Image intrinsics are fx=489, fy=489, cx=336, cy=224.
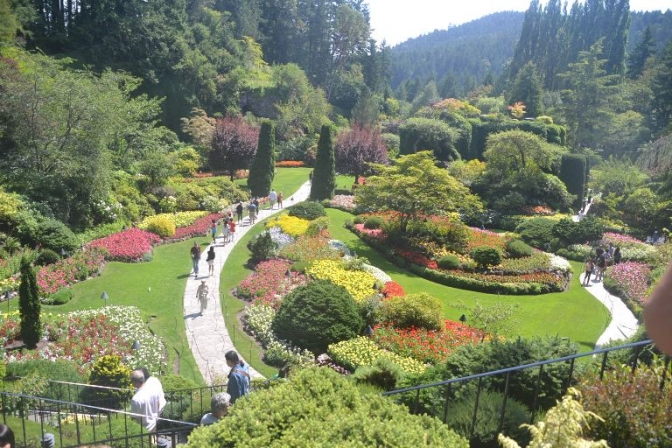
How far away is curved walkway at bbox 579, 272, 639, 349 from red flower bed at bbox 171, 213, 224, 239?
682 inches

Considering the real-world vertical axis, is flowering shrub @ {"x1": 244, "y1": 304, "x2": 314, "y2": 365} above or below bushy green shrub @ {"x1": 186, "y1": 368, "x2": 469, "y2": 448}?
below

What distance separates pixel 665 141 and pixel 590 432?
47.1 feet

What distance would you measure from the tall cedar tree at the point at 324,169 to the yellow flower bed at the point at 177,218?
316 inches

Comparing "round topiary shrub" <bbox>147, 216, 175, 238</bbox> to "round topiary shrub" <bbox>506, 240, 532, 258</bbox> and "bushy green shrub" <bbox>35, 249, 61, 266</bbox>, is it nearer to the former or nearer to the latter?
"bushy green shrub" <bbox>35, 249, 61, 266</bbox>

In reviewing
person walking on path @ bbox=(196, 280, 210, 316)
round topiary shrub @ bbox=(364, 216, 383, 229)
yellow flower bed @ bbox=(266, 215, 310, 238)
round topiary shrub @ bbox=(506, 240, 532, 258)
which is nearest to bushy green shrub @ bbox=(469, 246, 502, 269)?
round topiary shrub @ bbox=(506, 240, 532, 258)

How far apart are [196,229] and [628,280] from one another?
19.0 meters

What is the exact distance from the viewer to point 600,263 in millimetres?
20391

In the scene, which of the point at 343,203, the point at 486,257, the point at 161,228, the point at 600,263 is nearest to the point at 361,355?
the point at 486,257

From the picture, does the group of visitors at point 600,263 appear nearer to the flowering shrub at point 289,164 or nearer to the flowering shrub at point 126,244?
the flowering shrub at point 126,244

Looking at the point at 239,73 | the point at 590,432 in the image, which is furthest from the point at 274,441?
the point at 239,73

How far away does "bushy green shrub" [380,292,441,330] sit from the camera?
1417cm

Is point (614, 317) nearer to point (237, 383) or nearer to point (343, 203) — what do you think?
point (237, 383)

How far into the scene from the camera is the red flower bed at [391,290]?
1681cm

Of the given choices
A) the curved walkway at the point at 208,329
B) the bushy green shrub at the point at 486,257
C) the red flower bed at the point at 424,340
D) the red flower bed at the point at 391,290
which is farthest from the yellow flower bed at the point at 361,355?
the bushy green shrub at the point at 486,257
